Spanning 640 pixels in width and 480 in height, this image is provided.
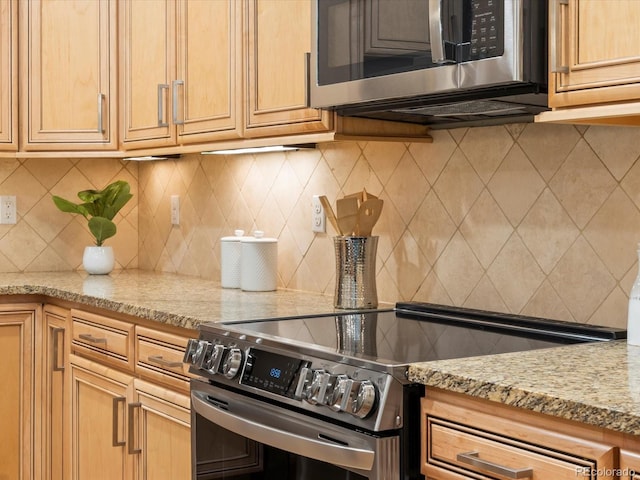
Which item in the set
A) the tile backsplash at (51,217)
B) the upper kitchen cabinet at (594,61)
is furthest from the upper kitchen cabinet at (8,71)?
the upper kitchen cabinet at (594,61)

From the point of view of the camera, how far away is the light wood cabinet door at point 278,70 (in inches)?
95.3

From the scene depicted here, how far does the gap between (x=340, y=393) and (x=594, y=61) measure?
770 millimetres

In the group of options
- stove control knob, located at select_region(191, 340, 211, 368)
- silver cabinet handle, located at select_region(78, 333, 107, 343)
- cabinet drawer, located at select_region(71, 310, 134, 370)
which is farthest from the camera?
silver cabinet handle, located at select_region(78, 333, 107, 343)

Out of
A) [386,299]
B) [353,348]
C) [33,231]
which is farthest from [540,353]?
[33,231]

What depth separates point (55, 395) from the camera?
3104 mm

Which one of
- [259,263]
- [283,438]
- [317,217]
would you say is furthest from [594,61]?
[259,263]

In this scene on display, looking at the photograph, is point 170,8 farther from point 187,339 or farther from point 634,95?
point 634,95

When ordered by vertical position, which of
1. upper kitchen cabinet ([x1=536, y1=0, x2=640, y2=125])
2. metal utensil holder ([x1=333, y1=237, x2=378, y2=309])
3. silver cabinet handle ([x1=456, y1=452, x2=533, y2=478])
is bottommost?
silver cabinet handle ([x1=456, y1=452, x2=533, y2=478])

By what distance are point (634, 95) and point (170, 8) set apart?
1.85m

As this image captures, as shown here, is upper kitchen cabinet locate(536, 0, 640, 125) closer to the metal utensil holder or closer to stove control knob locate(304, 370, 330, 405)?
stove control knob locate(304, 370, 330, 405)

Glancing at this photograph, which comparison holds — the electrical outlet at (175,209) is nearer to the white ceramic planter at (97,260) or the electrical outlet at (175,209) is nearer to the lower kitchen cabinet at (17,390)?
the white ceramic planter at (97,260)

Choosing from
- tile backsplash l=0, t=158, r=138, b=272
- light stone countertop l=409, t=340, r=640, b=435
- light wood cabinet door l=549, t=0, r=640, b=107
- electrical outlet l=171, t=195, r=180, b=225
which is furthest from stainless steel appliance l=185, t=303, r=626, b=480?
tile backsplash l=0, t=158, r=138, b=272

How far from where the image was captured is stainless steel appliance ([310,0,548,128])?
1.76 metres

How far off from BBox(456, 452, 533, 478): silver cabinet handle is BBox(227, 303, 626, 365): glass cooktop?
0.73 ft
